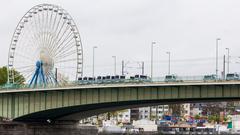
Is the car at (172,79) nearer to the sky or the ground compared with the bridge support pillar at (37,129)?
nearer to the sky

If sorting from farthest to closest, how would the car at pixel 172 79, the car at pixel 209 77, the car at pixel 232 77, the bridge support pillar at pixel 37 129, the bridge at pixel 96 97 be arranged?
the bridge support pillar at pixel 37 129 → the car at pixel 172 79 → the car at pixel 209 77 → the bridge at pixel 96 97 → the car at pixel 232 77

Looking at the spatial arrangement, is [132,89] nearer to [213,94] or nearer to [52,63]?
[213,94]

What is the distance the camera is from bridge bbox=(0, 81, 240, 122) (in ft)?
284

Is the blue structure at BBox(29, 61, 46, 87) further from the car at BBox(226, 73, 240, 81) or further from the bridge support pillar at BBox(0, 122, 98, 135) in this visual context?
the car at BBox(226, 73, 240, 81)

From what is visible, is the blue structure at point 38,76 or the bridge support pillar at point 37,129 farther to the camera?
the blue structure at point 38,76

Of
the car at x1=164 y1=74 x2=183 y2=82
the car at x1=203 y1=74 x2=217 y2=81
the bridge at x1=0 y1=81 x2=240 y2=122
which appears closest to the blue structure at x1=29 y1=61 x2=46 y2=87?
the bridge at x1=0 y1=81 x2=240 y2=122

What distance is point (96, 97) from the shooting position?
96625 millimetres

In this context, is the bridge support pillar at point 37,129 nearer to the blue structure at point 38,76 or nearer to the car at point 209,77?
the blue structure at point 38,76

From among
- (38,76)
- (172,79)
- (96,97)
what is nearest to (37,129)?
(38,76)

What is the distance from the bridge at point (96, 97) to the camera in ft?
284

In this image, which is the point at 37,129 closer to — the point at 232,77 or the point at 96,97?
the point at 96,97

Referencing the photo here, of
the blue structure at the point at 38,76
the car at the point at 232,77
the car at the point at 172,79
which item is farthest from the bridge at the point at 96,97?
the blue structure at the point at 38,76

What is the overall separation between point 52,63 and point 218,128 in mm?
88458

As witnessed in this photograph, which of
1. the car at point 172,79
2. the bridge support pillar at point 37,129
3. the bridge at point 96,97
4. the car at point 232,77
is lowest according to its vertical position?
the bridge support pillar at point 37,129
